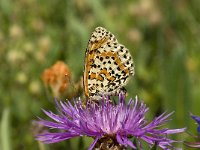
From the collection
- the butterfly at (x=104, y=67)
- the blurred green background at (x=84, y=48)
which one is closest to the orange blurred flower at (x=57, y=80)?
the blurred green background at (x=84, y=48)

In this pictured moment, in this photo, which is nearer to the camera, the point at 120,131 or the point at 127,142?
the point at 127,142

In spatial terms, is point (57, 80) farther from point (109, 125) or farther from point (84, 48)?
point (84, 48)

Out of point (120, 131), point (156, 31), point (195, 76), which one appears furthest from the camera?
point (156, 31)

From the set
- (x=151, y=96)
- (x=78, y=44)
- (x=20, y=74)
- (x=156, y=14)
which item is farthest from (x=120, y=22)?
(x=20, y=74)

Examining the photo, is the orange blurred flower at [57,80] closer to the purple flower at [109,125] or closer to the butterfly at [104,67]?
the butterfly at [104,67]

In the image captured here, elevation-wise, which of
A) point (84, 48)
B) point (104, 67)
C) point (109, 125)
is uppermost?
point (84, 48)

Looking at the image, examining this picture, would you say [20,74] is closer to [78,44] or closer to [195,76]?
[78,44]

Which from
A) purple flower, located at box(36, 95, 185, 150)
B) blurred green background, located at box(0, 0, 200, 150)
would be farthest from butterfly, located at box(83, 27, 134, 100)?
blurred green background, located at box(0, 0, 200, 150)

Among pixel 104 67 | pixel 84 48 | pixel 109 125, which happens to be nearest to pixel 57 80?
pixel 104 67
